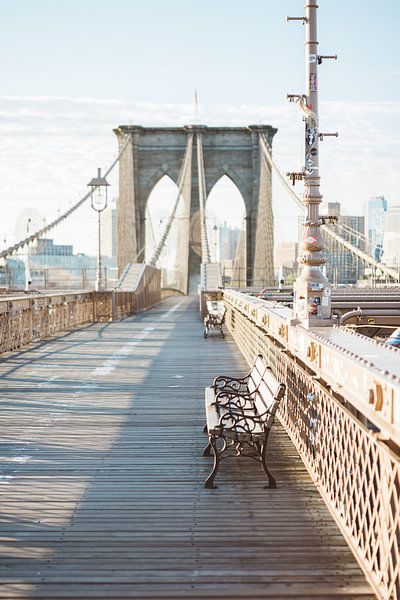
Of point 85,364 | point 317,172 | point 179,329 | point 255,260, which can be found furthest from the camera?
point 255,260

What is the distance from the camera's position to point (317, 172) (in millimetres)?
7438

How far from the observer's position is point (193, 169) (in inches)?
2810

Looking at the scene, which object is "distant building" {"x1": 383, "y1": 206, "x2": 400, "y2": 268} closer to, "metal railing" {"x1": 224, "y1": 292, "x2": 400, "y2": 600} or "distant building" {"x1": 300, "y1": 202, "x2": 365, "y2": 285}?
"distant building" {"x1": 300, "y1": 202, "x2": 365, "y2": 285}

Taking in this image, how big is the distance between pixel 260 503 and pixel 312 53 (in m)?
3.99

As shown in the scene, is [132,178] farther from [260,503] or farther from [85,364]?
[260,503]

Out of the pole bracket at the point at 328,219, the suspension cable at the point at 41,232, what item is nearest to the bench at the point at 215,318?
the suspension cable at the point at 41,232

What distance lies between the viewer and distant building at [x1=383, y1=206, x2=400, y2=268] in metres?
39.5

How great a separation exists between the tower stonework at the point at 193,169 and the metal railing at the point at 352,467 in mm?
62790

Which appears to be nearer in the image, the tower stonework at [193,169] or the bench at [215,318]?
the bench at [215,318]

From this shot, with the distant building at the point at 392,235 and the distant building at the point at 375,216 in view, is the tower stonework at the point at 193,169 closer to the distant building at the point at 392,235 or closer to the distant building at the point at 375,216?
the distant building at the point at 375,216

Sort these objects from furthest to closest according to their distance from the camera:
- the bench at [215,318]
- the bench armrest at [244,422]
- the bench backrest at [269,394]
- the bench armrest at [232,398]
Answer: the bench at [215,318] < the bench armrest at [232,398] < the bench armrest at [244,422] < the bench backrest at [269,394]

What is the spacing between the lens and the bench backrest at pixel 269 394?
20.8ft

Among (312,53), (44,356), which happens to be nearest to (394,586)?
(312,53)

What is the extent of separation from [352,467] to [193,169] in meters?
67.4
